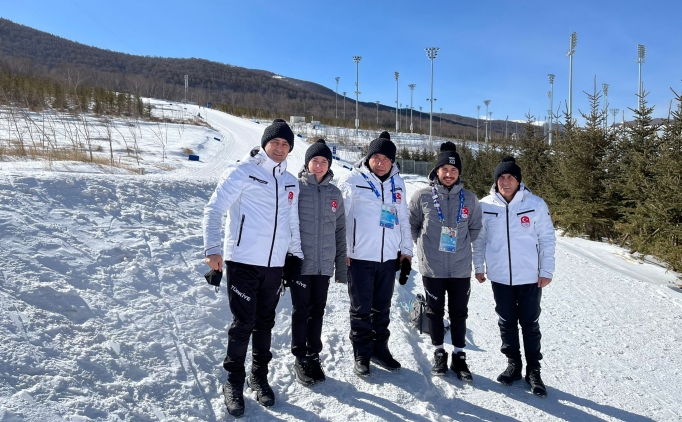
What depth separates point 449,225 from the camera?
149 inches

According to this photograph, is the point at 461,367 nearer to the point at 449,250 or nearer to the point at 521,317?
the point at 521,317

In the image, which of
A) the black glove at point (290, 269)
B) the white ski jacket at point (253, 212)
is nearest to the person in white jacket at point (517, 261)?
the black glove at point (290, 269)

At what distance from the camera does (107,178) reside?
708 cm

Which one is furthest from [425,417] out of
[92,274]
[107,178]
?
[107,178]

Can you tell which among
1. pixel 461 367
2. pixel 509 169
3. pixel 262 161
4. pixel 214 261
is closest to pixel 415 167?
pixel 509 169

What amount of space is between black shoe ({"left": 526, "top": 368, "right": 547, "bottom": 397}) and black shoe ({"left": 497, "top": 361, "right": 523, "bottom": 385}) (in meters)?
0.08

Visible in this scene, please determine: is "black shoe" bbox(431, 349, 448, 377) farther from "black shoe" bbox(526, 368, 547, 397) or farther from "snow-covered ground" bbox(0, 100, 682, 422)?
"black shoe" bbox(526, 368, 547, 397)

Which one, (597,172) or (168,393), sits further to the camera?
(597,172)

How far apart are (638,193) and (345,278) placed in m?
9.09

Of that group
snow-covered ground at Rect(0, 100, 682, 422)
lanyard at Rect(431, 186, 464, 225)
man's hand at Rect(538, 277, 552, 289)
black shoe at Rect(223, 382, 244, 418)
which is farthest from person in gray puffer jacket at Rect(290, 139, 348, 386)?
man's hand at Rect(538, 277, 552, 289)

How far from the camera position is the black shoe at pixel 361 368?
145 inches

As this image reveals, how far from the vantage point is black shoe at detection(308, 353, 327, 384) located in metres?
3.55

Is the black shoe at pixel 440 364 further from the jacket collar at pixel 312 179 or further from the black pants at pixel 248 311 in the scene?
the jacket collar at pixel 312 179

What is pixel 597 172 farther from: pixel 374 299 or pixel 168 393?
pixel 168 393
